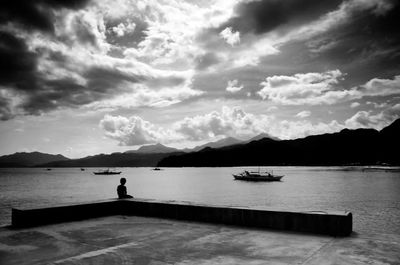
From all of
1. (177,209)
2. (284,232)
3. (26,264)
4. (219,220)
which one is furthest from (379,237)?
(26,264)

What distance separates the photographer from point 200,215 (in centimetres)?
1025

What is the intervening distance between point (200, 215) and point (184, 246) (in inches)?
123

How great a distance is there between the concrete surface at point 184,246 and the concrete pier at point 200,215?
15.4 inches

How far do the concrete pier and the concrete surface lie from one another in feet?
1.28

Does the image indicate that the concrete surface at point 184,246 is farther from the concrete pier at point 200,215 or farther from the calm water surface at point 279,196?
the calm water surface at point 279,196

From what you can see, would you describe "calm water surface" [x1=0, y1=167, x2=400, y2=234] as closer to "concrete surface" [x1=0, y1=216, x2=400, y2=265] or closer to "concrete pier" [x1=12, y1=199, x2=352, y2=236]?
"concrete pier" [x1=12, y1=199, x2=352, y2=236]

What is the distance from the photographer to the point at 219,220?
9852mm

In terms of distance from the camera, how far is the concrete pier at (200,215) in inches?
318

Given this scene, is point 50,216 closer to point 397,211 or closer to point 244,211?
point 244,211

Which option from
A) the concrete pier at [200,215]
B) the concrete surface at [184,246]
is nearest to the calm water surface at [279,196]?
the concrete pier at [200,215]

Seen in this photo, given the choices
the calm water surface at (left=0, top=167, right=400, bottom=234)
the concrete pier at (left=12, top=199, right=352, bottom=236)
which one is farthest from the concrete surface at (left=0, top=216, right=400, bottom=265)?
the calm water surface at (left=0, top=167, right=400, bottom=234)

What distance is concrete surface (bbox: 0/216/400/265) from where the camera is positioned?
612 centimetres

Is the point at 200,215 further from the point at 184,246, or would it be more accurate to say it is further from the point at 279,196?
the point at 279,196

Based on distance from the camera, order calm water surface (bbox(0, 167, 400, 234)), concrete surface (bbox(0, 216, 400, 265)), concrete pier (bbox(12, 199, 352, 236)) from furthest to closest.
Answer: calm water surface (bbox(0, 167, 400, 234)) < concrete pier (bbox(12, 199, 352, 236)) < concrete surface (bbox(0, 216, 400, 265))
